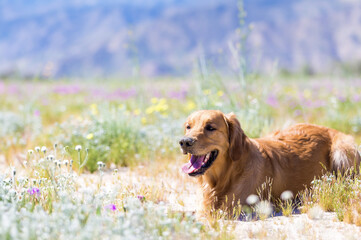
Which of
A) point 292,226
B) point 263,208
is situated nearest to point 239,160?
point 263,208

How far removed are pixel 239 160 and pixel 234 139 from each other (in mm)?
224

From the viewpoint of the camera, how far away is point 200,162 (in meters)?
3.90

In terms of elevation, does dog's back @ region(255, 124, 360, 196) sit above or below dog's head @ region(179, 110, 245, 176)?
below

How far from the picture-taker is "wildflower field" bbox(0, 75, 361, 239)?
9.23ft

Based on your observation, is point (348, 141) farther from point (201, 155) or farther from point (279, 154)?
point (201, 155)

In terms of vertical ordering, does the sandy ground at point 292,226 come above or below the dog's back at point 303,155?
below

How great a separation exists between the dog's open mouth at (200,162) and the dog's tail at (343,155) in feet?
5.07

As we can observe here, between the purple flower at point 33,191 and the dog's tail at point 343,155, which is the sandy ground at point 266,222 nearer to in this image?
the purple flower at point 33,191

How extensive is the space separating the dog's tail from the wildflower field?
177 millimetres

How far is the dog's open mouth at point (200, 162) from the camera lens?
385 cm

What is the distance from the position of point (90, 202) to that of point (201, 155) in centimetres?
127

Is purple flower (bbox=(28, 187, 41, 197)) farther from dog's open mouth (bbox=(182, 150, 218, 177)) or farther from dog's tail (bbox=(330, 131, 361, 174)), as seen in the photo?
dog's tail (bbox=(330, 131, 361, 174))

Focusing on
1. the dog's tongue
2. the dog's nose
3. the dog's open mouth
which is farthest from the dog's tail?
the dog's nose

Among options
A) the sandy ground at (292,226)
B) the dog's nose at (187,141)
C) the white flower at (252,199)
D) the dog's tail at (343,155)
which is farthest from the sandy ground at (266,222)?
the dog's tail at (343,155)
